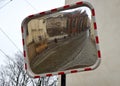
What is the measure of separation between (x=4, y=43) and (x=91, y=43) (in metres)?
3.35

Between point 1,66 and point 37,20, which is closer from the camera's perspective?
point 37,20

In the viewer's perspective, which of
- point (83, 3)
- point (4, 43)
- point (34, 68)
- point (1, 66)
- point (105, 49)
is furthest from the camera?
point (1, 66)

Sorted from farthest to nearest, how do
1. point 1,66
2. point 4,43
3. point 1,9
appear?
1. point 1,66
2. point 4,43
3. point 1,9

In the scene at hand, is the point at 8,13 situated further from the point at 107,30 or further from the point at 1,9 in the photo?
the point at 107,30

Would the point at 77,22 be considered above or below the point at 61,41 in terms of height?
above

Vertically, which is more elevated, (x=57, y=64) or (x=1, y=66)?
(x=57, y=64)

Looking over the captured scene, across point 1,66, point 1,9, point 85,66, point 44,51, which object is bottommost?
point 1,66

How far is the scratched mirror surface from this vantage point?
153cm

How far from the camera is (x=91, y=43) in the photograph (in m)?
1.52

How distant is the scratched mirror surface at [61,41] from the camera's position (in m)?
1.53

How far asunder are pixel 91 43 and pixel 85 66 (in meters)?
0.15

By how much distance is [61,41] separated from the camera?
1.58m

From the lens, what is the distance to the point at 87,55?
5.00 feet

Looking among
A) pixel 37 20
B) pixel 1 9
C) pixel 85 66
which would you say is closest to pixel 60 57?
pixel 85 66
